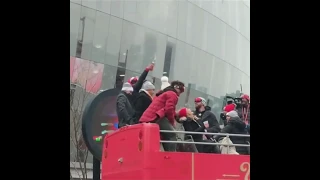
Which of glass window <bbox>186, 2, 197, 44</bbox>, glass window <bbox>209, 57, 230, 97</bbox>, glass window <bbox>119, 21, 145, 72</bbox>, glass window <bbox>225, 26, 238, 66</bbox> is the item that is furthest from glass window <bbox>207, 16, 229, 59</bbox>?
glass window <bbox>119, 21, 145, 72</bbox>

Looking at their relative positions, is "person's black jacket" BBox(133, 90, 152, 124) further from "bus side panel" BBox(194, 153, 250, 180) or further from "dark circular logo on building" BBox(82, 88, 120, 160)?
"dark circular logo on building" BBox(82, 88, 120, 160)

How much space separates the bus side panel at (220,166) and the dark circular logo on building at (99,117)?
4.76 meters

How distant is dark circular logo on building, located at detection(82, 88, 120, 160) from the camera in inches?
408

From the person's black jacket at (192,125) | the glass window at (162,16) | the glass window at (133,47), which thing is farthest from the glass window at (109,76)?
the person's black jacket at (192,125)

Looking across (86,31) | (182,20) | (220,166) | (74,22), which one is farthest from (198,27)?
(220,166)

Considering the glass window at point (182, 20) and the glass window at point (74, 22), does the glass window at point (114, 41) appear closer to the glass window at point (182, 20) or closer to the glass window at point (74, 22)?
the glass window at point (74, 22)

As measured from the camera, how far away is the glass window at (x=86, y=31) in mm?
19406

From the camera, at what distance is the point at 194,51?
2366 centimetres
